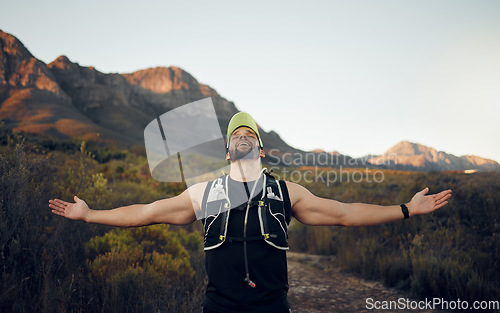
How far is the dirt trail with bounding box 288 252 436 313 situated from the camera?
5551mm

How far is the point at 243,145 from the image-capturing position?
2691mm

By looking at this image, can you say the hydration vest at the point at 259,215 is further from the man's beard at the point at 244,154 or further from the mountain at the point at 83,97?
the mountain at the point at 83,97

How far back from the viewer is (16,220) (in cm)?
388

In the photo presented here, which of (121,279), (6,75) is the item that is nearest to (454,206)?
(121,279)

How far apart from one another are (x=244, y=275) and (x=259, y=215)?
1.46 feet

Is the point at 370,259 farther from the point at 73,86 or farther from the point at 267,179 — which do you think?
the point at 73,86

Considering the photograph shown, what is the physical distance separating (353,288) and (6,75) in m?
119

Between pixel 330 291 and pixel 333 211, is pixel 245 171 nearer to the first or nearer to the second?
pixel 333 211

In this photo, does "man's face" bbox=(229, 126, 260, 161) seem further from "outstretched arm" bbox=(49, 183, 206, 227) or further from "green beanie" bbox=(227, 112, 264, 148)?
"outstretched arm" bbox=(49, 183, 206, 227)

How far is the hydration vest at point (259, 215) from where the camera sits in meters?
2.32

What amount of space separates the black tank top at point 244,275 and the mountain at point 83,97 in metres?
40.6

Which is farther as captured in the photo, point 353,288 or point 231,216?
point 353,288

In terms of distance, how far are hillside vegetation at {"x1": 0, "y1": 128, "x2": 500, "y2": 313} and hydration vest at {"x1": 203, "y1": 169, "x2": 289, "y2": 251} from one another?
76.1 inches

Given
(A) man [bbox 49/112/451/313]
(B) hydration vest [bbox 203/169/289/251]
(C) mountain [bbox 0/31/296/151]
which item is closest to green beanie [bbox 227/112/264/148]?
(A) man [bbox 49/112/451/313]
